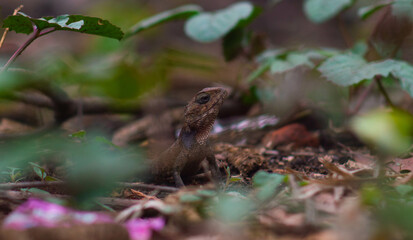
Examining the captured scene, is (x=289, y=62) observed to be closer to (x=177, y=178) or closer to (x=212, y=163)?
(x=212, y=163)

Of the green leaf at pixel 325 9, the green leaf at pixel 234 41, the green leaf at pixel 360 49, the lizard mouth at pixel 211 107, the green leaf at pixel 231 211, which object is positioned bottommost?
the green leaf at pixel 231 211

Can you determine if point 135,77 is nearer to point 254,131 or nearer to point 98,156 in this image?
point 254,131

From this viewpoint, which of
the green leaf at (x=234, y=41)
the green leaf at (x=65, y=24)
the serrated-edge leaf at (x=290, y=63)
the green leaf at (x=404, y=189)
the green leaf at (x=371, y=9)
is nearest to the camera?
the green leaf at (x=404, y=189)

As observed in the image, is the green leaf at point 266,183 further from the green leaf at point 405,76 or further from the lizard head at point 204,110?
the green leaf at point 405,76

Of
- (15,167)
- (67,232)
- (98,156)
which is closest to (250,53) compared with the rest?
(15,167)

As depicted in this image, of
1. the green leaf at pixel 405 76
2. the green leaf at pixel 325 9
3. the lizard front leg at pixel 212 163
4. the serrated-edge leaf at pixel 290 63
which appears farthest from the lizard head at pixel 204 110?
the green leaf at pixel 325 9

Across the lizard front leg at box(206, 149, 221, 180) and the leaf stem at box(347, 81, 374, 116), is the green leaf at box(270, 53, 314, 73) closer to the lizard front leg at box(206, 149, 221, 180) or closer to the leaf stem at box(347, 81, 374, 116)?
the leaf stem at box(347, 81, 374, 116)

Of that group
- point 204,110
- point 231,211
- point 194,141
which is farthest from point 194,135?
point 231,211

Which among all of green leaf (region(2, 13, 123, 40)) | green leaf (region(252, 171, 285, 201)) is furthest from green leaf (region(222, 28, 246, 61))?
green leaf (region(252, 171, 285, 201))
